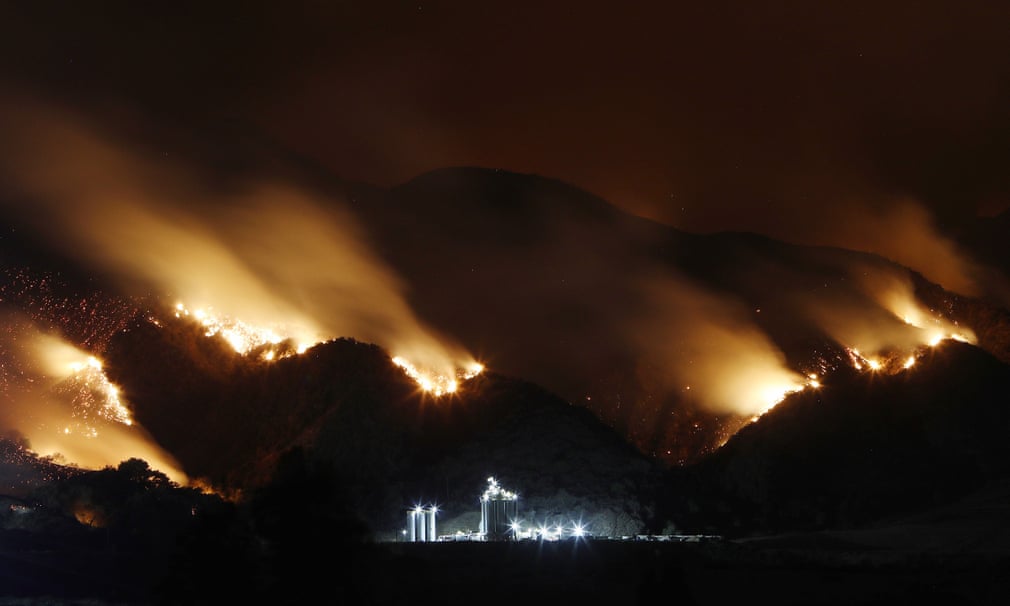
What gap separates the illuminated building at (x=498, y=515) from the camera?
48375 mm

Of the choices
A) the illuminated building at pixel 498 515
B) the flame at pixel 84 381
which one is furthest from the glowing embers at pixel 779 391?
the flame at pixel 84 381

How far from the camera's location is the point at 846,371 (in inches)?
2532

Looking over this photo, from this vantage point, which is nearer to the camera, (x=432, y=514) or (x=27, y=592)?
(x=27, y=592)

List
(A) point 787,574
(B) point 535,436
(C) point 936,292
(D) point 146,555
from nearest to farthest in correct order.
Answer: (A) point 787,574, (D) point 146,555, (B) point 535,436, (C) point 936,292

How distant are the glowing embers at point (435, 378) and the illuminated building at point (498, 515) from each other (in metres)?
16.0

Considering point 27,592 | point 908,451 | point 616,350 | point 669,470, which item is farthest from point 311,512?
point 616,350

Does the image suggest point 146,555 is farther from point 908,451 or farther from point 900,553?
point 908,451

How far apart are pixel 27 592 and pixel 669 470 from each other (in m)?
35.2

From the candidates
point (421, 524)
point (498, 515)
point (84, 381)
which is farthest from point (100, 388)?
point (498, 515)

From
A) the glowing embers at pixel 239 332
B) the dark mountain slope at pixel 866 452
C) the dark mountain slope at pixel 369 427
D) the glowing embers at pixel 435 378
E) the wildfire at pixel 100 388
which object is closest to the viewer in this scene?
the dark mountain slope at pixel 866 452

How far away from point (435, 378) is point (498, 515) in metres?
19.2

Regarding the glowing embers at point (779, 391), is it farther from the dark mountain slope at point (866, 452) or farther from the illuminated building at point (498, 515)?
the illuminated building at point (498, 515)

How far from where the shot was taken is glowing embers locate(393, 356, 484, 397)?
64.9 metres

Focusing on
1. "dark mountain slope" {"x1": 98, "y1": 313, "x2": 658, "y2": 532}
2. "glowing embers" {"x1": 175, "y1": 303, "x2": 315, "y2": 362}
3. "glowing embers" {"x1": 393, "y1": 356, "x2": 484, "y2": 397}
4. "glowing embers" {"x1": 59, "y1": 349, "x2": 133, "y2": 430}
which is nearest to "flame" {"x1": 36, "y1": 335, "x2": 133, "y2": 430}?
"glowing embers" {"x1": 59, "y1": 349, "x2": 133, "y2": 430}
